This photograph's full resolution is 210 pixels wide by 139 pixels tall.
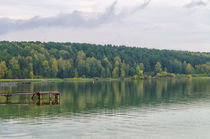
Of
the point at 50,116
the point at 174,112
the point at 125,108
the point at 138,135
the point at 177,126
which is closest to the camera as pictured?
the point at 138,135

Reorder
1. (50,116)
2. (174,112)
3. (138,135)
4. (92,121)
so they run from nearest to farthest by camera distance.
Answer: (138,135) < (92,121) < (50,116) < (174,112)

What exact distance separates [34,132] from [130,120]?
20.4m

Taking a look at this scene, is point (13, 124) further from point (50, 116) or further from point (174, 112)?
point (174, 112)

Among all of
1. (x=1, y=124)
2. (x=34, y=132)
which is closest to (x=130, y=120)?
(x=34, y=132)

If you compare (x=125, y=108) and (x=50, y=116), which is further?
(x=125, y=108)

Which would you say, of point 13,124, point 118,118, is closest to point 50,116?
point 13,124

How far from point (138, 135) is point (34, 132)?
18174mm

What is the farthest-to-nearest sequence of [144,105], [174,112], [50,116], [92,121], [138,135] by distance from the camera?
1. [144,105]
2. [174,112]
3. [50,116]
4. [92,121]
5. [138,135]

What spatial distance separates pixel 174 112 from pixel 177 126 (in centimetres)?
1711

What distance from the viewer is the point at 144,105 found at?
304 feet

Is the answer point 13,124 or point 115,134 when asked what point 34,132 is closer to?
point 13,124

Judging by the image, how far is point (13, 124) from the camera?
6450 centimetres

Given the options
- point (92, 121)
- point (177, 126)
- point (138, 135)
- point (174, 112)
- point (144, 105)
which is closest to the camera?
point (138, 135)

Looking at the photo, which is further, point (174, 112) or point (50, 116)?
point (174, 112)
